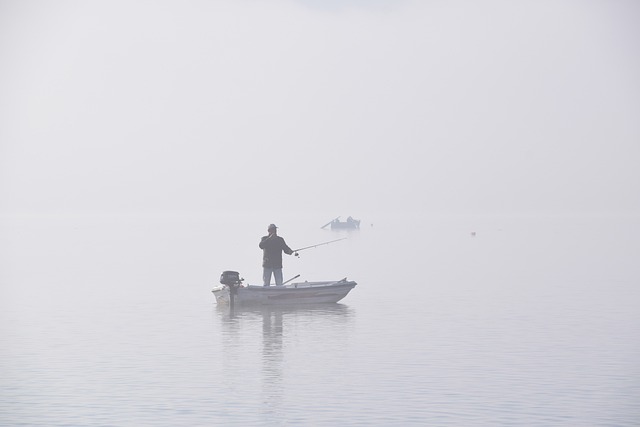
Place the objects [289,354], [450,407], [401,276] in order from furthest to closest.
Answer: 1. [401,276]
2. [289,354]
3. [450,407]

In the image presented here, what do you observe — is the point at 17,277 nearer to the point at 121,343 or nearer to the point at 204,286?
the point at 204,286

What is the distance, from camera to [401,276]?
62.3m

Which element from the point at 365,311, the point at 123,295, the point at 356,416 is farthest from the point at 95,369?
the point at 123,295

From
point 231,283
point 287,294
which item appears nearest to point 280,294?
point 287,294

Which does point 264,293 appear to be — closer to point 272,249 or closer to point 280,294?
point 280,294

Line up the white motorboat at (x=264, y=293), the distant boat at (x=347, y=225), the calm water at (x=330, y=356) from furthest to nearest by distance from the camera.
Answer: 1. the distant boat at (x=347, y=225)
2. the white motorboat at (x=264, y=293)
3. the calm water at (x=330, y=356)

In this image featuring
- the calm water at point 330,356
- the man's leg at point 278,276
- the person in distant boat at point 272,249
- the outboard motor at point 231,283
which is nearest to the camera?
the calm water at point 330,356

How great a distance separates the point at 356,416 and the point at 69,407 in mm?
5661

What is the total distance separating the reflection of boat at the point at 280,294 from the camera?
1575 inches

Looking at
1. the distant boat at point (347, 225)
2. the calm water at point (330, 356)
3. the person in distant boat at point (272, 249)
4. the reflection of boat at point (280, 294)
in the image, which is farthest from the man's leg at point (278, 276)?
the distant boat at point (347, 225)

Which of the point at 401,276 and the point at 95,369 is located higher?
the point at 401,276

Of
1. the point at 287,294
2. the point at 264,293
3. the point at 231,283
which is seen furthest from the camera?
the point at 287,294

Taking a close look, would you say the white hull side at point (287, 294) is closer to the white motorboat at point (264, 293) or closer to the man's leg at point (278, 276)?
the white motorboat at point (264, 293)

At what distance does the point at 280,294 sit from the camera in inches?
1577
